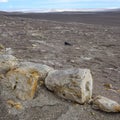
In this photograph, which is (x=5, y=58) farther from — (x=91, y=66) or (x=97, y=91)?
(x=91, y=66)

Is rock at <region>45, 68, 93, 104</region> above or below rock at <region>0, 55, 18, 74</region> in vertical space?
below

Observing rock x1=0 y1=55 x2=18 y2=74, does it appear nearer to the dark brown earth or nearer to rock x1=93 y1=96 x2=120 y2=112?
the dark brown earth

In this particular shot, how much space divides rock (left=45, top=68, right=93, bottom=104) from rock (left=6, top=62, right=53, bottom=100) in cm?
22

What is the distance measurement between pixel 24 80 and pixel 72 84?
87cm

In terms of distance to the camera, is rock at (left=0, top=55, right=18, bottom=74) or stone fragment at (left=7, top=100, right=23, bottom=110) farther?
rock at (left=0, top=55, right=18, bottom=74)

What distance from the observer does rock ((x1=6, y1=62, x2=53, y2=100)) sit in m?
5.87

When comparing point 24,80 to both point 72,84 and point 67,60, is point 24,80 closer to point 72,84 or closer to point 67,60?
point 72,84

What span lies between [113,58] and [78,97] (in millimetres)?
4975

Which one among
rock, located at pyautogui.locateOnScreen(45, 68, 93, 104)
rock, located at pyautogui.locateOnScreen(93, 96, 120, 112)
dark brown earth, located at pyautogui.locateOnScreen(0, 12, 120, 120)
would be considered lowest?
dark brown earth, located at pyautogui.locateOnScreen(0, 12, 120, 120)

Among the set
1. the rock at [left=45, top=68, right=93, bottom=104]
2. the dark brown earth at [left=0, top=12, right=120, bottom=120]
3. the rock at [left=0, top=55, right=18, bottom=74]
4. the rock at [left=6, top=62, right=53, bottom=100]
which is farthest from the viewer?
the rock at [left=0, top=55, right=18, bottom=74]

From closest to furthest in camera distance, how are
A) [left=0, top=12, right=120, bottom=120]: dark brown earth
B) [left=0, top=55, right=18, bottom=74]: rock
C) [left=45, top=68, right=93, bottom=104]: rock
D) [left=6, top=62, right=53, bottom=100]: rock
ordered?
[left=0, top=12, right=120, bottom=120]: dark brown earth → [left=45, top=68, right=93, bottom=104]: rock → [left=6, top=62, right=53, bottom=100]: rock → [left=0, top=55, right=18, bottom=74]: rock

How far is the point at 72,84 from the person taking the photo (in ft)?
18.9

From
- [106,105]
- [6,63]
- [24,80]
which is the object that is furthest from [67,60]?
[106,105]

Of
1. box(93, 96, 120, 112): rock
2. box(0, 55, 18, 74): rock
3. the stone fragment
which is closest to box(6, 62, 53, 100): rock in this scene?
the stone fragment
